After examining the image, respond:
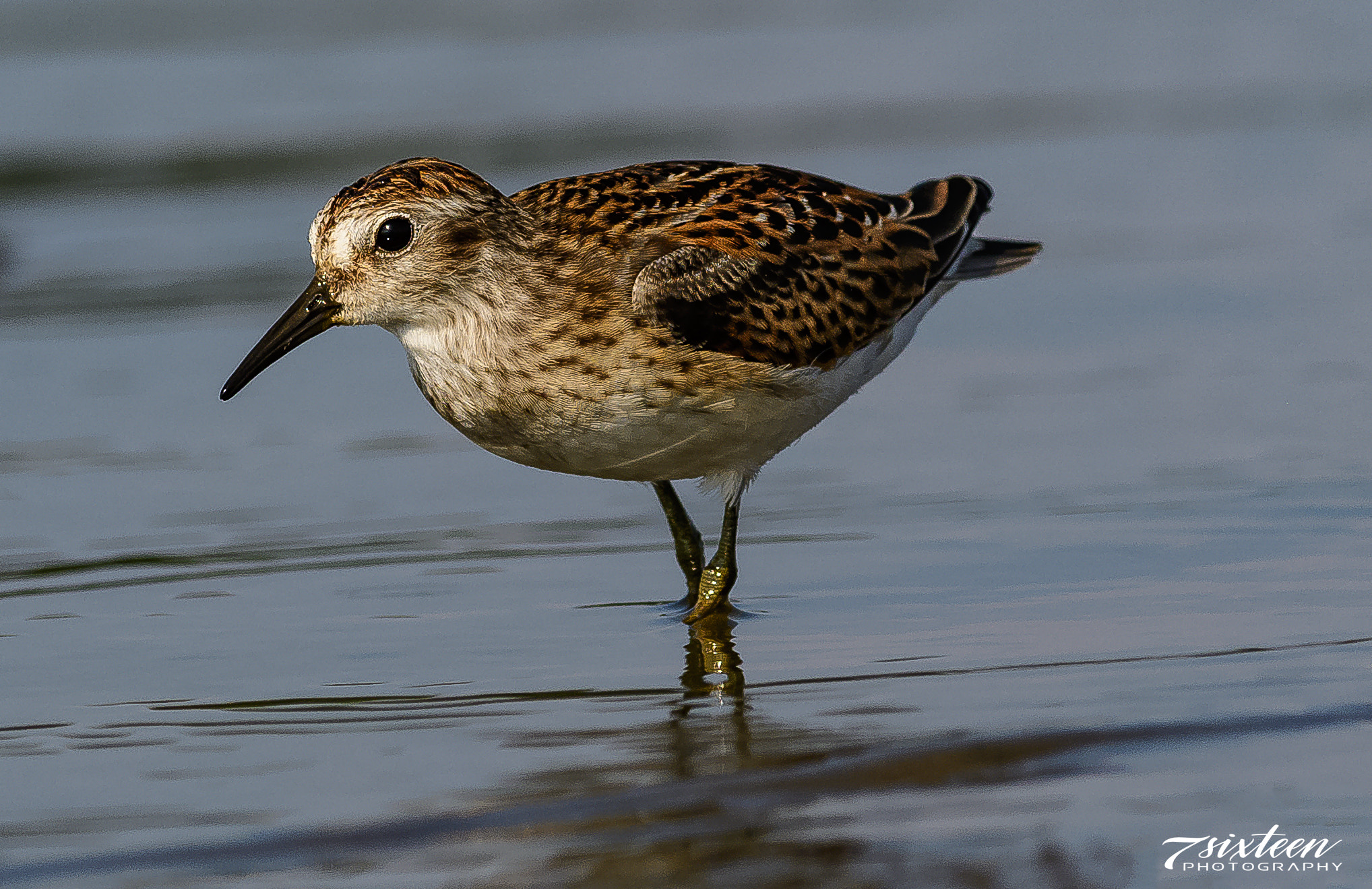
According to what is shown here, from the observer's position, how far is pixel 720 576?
7297 millimetres

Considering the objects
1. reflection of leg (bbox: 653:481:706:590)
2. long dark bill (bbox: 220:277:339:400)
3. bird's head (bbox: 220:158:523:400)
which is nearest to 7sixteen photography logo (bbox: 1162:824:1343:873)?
reflection of leg (bbox: 653:481:706:590)

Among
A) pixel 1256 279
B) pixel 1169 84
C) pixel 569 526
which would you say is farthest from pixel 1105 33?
pixel 569 526

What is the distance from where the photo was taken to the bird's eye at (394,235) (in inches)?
268

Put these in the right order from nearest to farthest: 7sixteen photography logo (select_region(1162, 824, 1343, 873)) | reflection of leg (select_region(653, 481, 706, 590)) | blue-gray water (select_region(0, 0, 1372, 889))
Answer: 7sixteen photography logo (select_region(1162, 824, 1343, 873))
blue-gray water (select_region(0, 0, 1372, 889))
reflection of leg (select_region(653, 481, 706, 590))

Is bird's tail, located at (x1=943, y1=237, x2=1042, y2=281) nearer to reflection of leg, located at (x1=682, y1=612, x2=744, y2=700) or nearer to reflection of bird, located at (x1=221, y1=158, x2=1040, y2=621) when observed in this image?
reflection of bird, located at (x1=221, y1=158, x2=1040, y2=621)

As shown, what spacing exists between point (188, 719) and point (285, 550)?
1.76 metres

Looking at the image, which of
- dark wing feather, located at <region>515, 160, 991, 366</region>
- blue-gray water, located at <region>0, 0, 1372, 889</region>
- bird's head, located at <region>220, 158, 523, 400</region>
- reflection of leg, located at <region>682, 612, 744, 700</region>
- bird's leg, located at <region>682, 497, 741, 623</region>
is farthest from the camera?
bird's leg, located at <region>682, 497, 741, 623</region>

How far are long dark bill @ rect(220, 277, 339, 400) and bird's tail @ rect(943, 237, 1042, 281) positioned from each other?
117 inches

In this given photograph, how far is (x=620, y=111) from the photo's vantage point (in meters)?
15.4

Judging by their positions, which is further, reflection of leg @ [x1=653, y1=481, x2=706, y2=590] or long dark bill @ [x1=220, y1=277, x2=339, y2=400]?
reflection of leg @ [x1=653, y1=481, x2=706, y2=590]

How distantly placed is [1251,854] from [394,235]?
3.48 m

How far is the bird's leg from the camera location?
7188mm

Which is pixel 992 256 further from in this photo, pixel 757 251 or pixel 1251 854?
pixel 1251 854

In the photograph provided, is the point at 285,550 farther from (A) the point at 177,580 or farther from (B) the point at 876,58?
(B) the point at 876,58
